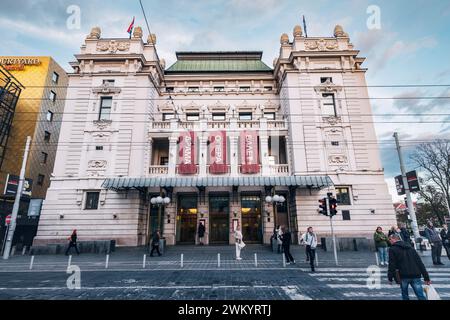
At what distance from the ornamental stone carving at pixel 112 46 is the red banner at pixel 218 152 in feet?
44.2

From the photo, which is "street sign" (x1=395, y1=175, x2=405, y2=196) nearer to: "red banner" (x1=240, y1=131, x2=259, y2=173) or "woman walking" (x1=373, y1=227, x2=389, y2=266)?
"woman walking" (x1=373, y1=227, x2=389, y2=266)

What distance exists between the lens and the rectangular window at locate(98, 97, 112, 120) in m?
23.2

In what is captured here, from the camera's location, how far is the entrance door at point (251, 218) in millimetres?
21719

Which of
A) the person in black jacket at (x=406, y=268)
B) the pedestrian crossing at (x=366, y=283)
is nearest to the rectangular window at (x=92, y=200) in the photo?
the pedestrian crossing at (x=366, y=283)

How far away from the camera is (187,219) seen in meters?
22.2

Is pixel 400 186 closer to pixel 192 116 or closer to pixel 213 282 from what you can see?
pixel 213 282

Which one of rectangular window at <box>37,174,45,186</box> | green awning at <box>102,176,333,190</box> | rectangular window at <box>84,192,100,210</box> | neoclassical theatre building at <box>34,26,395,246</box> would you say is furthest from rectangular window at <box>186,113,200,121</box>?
rectangular window at <box>37,174,45,186</box>

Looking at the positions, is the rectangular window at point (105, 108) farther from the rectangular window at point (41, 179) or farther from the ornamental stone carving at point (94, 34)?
the rectangular window at point (41, 179)

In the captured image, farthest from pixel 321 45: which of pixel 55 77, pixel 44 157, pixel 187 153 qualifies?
pixel 44 157

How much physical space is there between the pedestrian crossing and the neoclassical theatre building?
8903mm

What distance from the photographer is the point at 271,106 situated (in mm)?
25672
